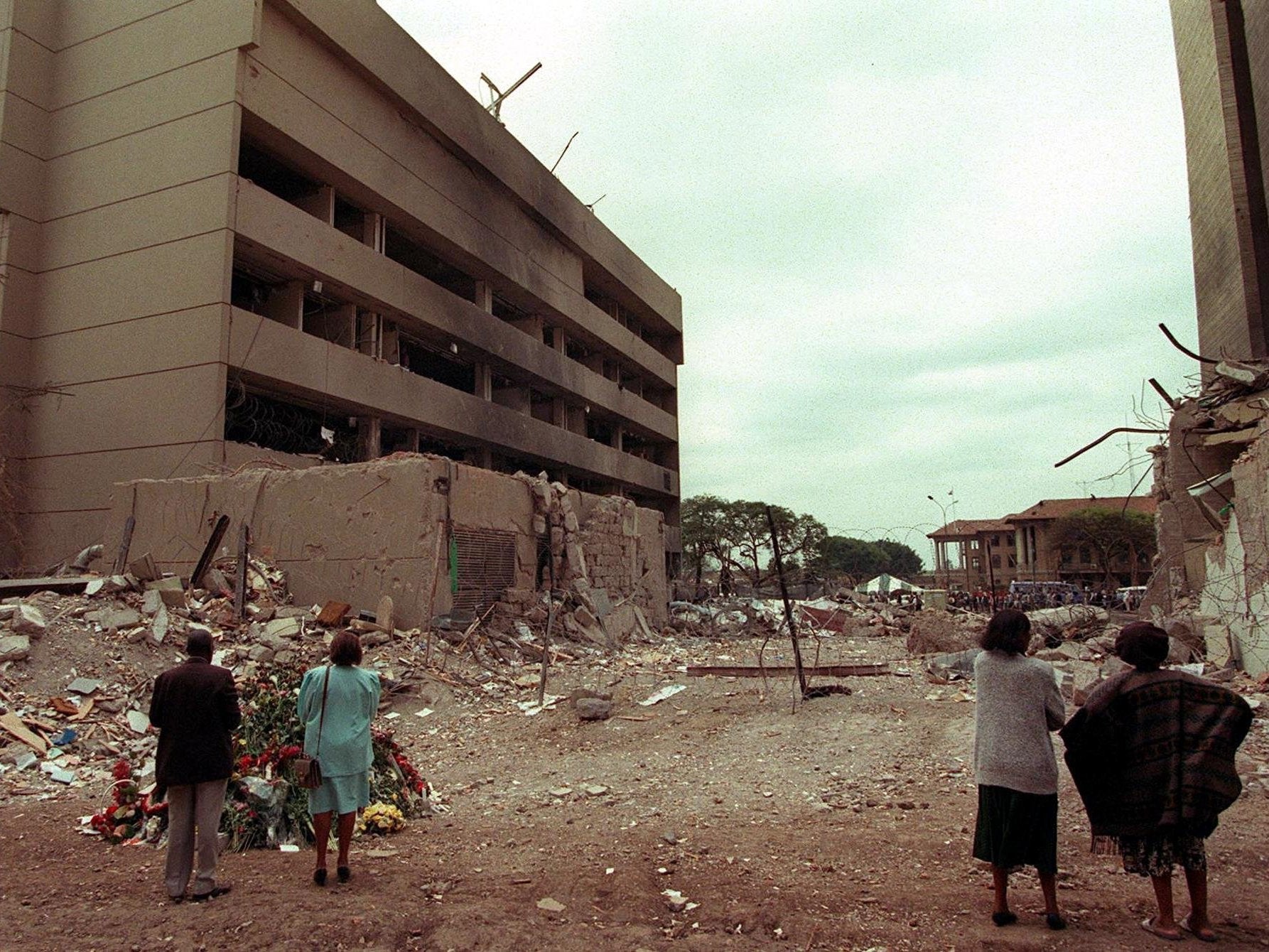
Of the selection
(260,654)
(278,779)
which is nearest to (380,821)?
(278,779)

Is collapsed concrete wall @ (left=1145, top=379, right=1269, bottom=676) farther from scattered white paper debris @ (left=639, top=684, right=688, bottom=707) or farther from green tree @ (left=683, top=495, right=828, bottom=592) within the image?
green tree @ (left=683, top=495, right=828, bottom=592)

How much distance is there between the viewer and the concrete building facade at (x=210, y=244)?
18.8 meters

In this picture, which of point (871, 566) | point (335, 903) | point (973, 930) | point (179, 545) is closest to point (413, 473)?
point (179, 545)

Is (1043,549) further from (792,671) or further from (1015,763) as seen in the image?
A: (1015,763)

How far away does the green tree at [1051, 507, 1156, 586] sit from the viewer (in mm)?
41094

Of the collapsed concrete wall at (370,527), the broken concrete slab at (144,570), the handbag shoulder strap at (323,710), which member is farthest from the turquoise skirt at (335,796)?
the broken concrete slab at (144,570)

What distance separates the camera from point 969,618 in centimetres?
1573

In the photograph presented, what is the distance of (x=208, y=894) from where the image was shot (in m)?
4.29

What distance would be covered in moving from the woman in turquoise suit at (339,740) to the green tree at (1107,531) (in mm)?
41048

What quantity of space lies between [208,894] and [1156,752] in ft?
14.0

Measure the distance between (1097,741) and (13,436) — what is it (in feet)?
75.4

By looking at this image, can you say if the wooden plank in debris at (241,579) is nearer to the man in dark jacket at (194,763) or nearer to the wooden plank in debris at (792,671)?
the wooden plank in debris at (792,671)

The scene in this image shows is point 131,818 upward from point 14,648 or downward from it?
downward

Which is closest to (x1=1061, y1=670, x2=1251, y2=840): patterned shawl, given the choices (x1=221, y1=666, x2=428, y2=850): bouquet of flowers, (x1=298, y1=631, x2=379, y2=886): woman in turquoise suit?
(x1=298, y1=631, x2=379, y2=886): woman in turquoise suit
